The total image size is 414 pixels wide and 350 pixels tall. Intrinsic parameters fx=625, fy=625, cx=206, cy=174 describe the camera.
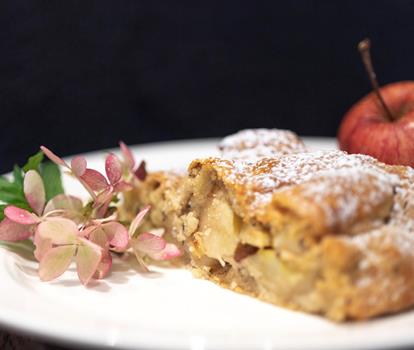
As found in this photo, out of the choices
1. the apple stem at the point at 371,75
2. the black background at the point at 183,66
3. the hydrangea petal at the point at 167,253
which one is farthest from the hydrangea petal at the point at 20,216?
the black background at the point at 183,66

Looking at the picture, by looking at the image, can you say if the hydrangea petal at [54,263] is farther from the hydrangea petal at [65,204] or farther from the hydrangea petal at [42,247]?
the hydrangea petal at [65,204]

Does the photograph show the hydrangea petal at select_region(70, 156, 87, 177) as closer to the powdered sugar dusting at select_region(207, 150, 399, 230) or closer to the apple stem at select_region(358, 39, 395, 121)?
the powdered sugar dusting at select_region(207, 150, 399, 230)

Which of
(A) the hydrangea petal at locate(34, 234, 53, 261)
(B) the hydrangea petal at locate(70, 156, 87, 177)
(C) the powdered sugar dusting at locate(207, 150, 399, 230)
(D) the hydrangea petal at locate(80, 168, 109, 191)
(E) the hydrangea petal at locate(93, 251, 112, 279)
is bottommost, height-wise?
(E) the hydrangea petal at locate(93, 251, 112, 279)

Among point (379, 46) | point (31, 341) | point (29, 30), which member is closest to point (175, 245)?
A: point (31, 341)

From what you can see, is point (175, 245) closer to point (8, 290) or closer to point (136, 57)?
point (8, 290)

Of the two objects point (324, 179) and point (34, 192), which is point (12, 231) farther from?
point (324, 179)

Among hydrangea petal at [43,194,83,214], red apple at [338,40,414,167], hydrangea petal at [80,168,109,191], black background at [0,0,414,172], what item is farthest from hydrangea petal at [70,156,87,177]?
black background at [0,0,414,172]
